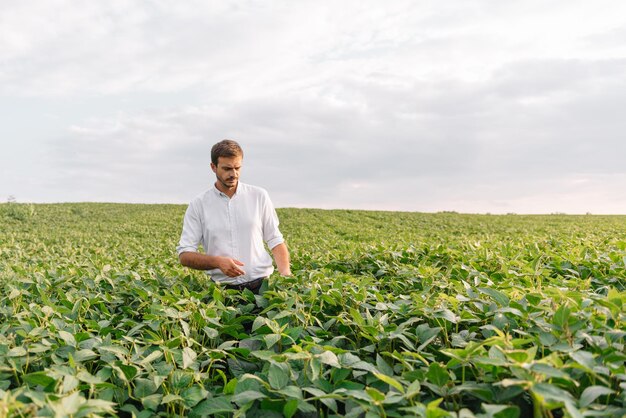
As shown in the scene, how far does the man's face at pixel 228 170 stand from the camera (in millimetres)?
5031

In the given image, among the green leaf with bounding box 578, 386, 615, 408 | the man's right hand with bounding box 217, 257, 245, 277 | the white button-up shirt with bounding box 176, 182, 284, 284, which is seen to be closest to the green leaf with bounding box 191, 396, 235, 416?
the green leaf with bounding box 578, 386, 615, 408

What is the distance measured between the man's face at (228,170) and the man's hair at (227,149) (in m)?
0.04

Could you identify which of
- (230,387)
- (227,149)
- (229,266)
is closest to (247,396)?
(230,387)

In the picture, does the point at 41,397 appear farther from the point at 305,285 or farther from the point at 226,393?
the point at 305,285

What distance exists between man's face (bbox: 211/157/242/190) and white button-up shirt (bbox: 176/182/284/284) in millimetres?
283

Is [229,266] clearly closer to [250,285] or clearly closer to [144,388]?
[250,285]

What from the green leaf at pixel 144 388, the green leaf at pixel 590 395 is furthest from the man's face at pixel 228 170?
the green leaf at pixel 590 395

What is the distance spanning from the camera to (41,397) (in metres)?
2.17

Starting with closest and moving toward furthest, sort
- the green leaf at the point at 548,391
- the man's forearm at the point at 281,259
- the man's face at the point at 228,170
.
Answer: the green leaf at the point at 548,391 → the man's face at the point at 228,170 → the man's forearm at the point at 281,259

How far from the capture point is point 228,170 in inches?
200

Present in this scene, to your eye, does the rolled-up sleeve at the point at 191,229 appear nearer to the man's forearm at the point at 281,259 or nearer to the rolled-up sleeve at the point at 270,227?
the rolled-up sleeve at the point at 270,227

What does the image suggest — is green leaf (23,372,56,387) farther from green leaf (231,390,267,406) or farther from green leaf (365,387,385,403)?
green leaf (365,387,385,403)

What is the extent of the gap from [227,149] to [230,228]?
86 centimetres

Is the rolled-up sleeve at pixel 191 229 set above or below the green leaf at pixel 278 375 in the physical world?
above
